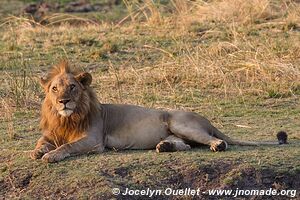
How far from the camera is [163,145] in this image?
6.77m

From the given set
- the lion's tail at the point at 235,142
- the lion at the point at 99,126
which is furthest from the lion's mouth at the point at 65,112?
the lion's tail at the point at 235,142

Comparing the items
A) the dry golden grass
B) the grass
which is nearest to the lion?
the grass

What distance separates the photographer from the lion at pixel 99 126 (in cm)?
681

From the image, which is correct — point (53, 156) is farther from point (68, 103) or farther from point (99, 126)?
point (99, 126)

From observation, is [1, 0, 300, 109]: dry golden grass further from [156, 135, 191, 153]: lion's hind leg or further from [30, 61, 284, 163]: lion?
[156, 135, 191, 153]: lion's hind leg

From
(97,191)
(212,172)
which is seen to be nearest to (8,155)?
(97,191)

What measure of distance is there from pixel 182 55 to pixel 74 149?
4.22 meters

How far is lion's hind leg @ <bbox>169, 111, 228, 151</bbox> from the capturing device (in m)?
6.91

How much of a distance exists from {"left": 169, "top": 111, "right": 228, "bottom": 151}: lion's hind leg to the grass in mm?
150

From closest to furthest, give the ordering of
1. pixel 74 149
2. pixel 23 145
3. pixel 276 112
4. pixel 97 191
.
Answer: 1. pixel 97 191
2. pixel 74 149
3. pixel 23 145
4. pixel 276 112

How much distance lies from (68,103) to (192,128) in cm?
97

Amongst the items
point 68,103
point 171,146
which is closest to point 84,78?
point 68,103

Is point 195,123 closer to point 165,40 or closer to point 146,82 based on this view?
point 146,82

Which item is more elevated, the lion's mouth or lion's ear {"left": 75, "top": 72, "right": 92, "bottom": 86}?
lion's ear {"left": 75, "top": 72, "right": 92, "bottom": 86}
